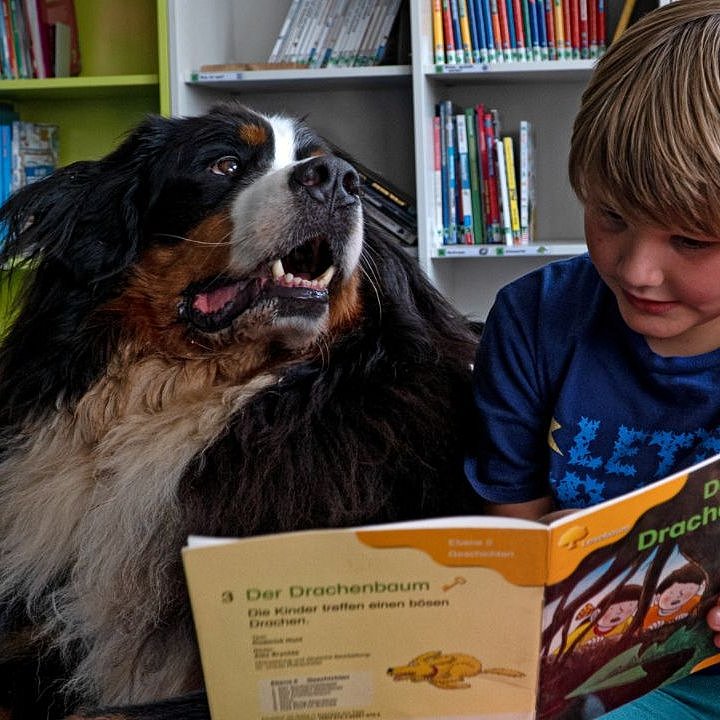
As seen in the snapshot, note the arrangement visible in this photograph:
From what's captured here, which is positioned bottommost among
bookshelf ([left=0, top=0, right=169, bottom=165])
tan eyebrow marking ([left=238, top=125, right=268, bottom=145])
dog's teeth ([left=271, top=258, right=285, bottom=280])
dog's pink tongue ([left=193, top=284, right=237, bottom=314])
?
dog's pink tongue ([left=193, top=284, right=237, bottom=314])

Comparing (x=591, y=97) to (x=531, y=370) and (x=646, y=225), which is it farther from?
(x=531, y=370)

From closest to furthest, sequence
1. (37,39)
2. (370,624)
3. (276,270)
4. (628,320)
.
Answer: (370,624), (628,320), (276,270), (37,39)

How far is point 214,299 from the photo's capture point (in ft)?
4.47

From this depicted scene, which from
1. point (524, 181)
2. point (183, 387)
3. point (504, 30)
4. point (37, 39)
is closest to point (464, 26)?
point (504, 30)

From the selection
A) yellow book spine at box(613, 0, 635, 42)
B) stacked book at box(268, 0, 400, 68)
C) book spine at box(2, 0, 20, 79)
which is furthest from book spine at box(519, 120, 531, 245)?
book spine at box(2, 0, 20, 79)

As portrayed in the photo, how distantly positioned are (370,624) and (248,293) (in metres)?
0.64

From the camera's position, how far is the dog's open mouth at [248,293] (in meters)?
1.31

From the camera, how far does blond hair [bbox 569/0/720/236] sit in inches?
35.5

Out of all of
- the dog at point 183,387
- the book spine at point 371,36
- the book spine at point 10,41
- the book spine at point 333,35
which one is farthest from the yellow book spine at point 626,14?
the book spine at point 10,41

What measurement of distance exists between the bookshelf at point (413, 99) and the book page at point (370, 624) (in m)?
1.91

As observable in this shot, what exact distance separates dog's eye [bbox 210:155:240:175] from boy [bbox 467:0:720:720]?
1.42 feet

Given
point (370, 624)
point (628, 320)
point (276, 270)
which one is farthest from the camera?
point (276, 270)

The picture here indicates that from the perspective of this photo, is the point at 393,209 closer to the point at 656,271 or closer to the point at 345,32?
the point at 345,32

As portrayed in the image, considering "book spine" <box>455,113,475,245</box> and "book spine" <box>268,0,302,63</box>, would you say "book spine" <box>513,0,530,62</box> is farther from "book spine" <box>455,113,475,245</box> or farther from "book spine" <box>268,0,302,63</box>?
"book spine" <box>268,0,302,63</box>
